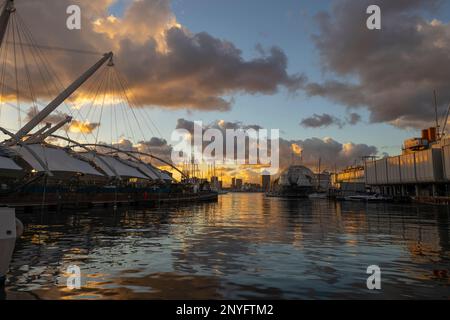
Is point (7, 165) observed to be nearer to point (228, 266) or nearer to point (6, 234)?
point (6, 234)

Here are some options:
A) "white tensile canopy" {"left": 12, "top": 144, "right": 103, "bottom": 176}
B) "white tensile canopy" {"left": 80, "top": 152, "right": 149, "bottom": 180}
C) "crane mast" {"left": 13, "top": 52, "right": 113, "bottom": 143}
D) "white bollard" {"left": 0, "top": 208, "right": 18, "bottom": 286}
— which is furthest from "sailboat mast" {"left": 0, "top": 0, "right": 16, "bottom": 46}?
"white tensile canopy" {"left": 80, "top": 152, "right": 149, "bottom": 180}

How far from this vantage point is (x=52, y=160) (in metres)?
81.3

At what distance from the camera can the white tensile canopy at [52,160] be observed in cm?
7388

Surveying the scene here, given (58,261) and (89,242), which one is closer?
(58,261)

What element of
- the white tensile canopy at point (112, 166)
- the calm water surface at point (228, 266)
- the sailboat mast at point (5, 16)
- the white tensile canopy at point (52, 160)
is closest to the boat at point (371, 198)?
the white tensile canopy at point (112, 166)

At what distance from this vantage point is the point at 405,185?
5300 inches

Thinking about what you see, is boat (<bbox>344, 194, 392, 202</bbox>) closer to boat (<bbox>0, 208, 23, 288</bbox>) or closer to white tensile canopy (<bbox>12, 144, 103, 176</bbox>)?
white tensile canopy (<bbox>12, 144, 103, 176</bbox>)

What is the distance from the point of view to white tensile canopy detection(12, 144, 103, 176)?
73875 mm

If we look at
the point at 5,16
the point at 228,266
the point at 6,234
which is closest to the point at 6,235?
the point at 6,234

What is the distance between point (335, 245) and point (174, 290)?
15.6 m

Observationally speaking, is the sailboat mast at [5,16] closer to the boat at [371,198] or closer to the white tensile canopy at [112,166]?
the white tensile canopy at [112,166]
